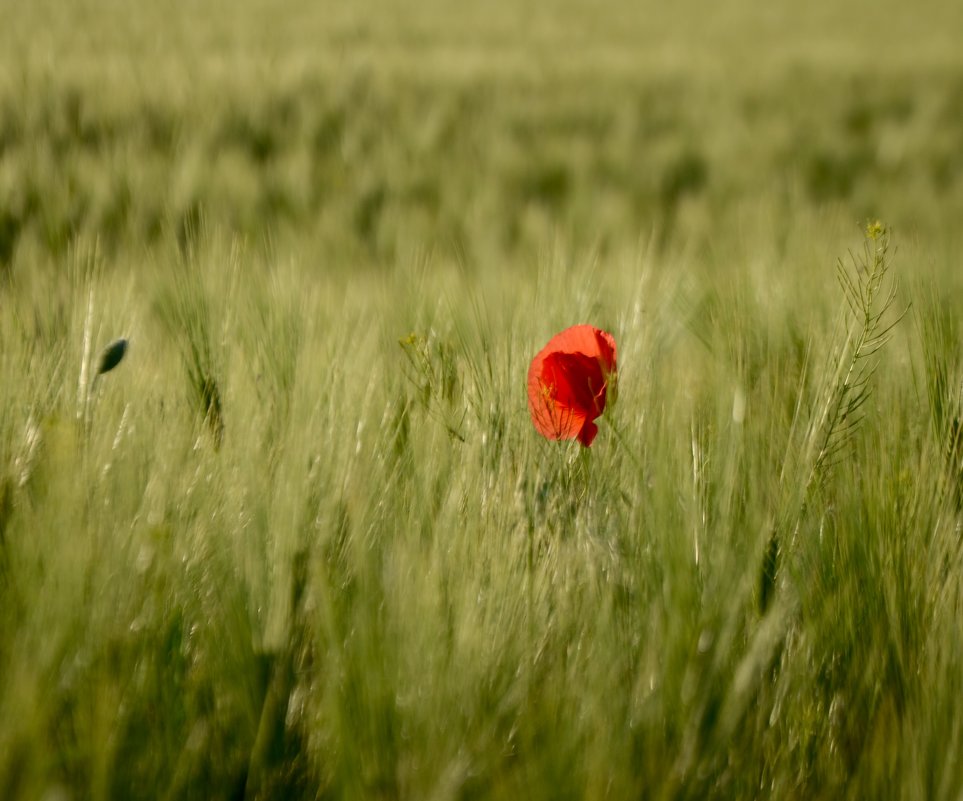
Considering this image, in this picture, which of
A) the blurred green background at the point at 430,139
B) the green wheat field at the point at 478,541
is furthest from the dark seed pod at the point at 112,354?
the blurred green background at the point at 430,139

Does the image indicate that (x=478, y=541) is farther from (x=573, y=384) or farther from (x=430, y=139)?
(x=430, y=139)

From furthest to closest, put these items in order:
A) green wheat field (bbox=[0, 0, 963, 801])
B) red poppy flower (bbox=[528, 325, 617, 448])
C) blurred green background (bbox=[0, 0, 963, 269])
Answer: blurred green background (bbox=[0, 0, 963, 269]) → red poppy flower (bbox=[528, 325, 617, 448]) → green wheat field (bbox=[0, 0, 963, 801])

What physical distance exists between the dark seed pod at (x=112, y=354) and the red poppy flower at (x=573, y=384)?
41 cm

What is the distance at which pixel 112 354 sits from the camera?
2.73 ft

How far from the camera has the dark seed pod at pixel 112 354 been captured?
32.7 inches

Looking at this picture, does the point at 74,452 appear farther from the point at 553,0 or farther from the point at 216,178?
the point at 553,0

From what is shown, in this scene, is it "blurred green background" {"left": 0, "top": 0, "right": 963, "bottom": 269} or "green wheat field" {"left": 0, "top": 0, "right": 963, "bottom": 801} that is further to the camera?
"blurred green background" {"left": 0, "top": 0, "right": 963, "bottom": 269}

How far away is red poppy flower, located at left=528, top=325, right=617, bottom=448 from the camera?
0.75 meters

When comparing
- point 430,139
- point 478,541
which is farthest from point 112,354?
Result: point 430,139

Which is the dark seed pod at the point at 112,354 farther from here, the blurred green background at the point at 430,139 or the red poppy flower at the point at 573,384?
the blurred green background at the point at 430,139

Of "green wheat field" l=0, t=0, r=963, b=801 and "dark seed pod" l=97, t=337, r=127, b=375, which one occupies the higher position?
"dark seed pod" l=97, t=337, r=127, b=375

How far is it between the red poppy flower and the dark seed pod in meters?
0.41

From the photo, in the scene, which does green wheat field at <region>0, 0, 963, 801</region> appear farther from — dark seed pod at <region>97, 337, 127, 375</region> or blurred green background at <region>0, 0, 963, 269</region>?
blurred green background at <region>0, 0, 963, 269</region>

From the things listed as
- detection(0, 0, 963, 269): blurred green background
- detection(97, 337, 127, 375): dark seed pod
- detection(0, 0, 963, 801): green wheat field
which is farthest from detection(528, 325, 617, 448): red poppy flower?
detection(0, 0, 963, 269): blurred green background
